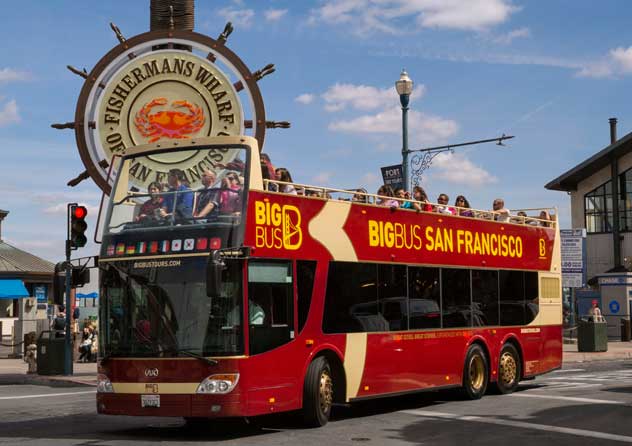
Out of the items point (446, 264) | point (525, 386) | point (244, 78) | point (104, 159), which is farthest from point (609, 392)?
point (104, 159)

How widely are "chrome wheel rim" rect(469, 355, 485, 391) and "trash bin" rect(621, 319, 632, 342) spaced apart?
2418cm

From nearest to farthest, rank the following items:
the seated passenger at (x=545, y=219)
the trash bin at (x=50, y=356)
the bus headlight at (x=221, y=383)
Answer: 1. the bus headlight at (x=221, y=383)
2. the seated passenger at (x=545, y=219)
3. the trash bin at (x=50, y=356)

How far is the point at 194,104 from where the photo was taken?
22.6m

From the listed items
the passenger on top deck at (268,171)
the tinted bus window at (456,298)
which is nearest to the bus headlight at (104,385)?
the passenger on top deck at (268,171)

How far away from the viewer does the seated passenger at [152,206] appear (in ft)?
43.4

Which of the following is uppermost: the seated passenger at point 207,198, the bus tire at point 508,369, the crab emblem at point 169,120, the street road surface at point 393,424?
the crab emblem at point 169,120

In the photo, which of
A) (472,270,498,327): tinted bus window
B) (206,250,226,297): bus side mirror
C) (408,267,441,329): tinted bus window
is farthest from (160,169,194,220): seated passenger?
(472,270,498,327): tinted bus window

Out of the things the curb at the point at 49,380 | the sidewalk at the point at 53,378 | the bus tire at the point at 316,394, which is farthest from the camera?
the sidewalk at the point at 53,378

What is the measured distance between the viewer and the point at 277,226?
13281 mm

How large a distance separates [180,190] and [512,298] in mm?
8517

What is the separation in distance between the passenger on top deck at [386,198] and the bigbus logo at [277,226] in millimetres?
2469

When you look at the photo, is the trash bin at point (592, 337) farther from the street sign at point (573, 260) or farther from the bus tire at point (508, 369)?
the bus tire at point (508, 369)

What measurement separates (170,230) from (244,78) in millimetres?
10536

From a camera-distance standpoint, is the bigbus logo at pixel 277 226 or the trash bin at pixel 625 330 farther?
the trash bin at pixel 625 330
